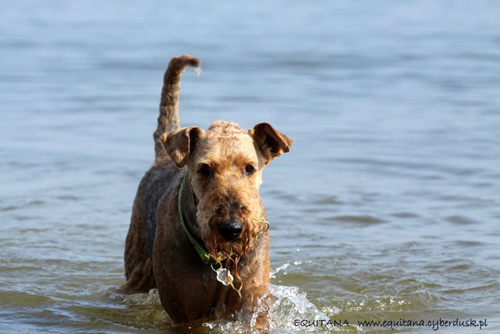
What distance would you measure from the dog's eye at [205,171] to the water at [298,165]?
875 mm

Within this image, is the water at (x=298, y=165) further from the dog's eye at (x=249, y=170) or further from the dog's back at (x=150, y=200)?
the dog's eye at (x=249, y=170)

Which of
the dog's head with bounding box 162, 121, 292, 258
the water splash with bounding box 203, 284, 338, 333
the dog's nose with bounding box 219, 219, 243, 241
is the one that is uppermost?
the dog's head with bounding box 162, 121, 292, 258

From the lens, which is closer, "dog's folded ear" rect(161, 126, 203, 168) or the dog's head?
the dog's head

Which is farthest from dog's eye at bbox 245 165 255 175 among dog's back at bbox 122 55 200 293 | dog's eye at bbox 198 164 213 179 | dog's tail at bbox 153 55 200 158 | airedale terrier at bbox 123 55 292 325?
dog's tail at bbox 153 55 200 158

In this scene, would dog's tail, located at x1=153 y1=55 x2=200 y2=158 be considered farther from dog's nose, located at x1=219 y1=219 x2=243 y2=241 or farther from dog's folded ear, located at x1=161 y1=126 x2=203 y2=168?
dog's nose, located at x1=219 y1=219 x2=243 y2=241

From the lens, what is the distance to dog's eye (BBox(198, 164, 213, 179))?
14.5 ft

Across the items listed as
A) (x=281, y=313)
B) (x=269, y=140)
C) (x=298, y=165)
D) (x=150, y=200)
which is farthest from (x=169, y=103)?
(x=298, y=165)

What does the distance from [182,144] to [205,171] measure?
0.89 ft

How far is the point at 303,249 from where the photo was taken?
7004 mm

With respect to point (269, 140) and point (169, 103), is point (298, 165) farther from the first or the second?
point (269, 140)

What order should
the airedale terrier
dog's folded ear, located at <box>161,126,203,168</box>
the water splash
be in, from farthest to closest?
1. the water splash
2. dog's folded ear, located at <box>161,126,203,168</box>
3. the airedale terrier

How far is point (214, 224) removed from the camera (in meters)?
4.17

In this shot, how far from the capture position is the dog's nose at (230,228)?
413 cm

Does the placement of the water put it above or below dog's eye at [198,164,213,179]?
below
